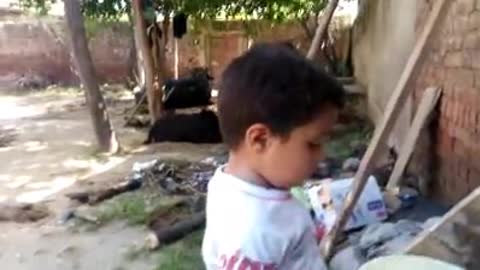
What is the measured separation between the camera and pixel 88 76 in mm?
7102

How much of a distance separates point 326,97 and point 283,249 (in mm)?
260

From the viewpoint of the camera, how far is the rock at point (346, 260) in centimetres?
283

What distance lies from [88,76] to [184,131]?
107 centimetres

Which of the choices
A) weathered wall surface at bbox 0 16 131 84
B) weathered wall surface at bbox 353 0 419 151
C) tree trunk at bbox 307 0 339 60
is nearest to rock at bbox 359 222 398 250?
tree trunk at bbox 307 0 339 60

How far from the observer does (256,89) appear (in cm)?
122

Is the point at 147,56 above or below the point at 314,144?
below

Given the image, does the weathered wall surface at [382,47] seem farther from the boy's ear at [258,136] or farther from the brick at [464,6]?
the boy's ear at [258,136]

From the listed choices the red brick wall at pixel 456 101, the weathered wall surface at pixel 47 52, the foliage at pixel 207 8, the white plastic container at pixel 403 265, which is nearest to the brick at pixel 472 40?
the red brick wall at pixel 456 101

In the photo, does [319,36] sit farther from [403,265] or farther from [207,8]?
[207,8]

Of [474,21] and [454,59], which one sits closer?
[474,21]

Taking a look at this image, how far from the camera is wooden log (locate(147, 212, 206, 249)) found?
3.99m

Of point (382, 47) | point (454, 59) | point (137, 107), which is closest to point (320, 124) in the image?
point (454, 59)

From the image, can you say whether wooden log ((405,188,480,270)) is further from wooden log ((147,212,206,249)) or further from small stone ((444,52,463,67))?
wooden log ((147,212,206,249))

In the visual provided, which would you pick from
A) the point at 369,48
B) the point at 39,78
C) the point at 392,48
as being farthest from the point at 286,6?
the point at 39,78
